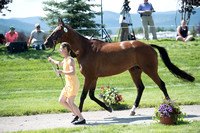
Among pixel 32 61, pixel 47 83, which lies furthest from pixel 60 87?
pixel 32 61

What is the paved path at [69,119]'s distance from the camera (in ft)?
21.3

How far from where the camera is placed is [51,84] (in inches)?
484

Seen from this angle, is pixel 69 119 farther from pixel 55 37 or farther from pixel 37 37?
pixel 37 37

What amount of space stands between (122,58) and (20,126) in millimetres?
3114

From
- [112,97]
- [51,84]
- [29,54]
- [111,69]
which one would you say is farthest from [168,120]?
[29,54]

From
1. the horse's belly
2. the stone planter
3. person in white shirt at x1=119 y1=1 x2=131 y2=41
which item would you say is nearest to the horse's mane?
the horse's belly

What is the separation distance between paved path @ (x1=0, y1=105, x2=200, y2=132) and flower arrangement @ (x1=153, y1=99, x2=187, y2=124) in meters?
0.43

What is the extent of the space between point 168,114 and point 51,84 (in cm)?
717

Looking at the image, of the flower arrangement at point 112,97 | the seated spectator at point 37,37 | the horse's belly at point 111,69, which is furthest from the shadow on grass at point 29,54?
the horse's belly at point 111,69

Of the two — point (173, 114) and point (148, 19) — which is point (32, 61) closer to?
point (148, 19)

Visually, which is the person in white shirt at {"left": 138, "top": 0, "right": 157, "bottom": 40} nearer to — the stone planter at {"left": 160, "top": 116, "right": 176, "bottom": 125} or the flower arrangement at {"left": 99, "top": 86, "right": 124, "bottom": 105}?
the flower arrangement at {"left": 99, "top": 86, "right": 124, "bottom": 105}

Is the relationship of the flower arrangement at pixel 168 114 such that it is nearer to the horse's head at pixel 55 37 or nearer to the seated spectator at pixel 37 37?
the horse's head at pixel 55 37

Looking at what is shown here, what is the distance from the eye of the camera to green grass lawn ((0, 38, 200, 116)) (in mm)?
8609

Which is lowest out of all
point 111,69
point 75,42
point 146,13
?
point 111,69
